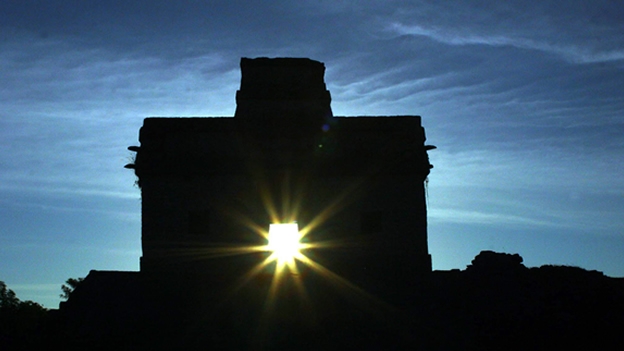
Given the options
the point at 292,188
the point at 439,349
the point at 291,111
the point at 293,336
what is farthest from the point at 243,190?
the point at 439,349

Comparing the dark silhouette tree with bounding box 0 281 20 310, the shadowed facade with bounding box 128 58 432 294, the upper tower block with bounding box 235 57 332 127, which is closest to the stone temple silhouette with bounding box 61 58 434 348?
the shadowed facade with bounding box 128 58 432 294

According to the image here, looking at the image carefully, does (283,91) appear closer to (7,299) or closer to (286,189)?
(286,189)

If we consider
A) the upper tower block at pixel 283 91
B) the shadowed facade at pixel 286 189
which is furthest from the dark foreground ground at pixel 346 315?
the upper tower block at pixel 283 91

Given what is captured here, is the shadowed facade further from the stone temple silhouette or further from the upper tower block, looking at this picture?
the upper tower block

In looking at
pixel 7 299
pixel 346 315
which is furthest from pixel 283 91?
pixel 7 299

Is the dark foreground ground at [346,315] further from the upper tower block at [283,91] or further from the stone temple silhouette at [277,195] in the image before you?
the upper tower block at [283,91]

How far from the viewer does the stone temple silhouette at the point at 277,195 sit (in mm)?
23344

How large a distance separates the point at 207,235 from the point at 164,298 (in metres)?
2.77

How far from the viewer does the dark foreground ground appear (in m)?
18.1

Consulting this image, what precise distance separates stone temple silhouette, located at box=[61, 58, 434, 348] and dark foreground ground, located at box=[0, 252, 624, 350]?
29.6 inches

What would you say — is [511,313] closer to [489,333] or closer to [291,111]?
[489,333]

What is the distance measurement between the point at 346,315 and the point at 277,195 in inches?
216

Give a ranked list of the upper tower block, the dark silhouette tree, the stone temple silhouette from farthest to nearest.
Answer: the dark silhouette tree → the upper tower block → the stone temple silhouette

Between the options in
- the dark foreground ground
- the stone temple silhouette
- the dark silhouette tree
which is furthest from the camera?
the dark silhouette tree
